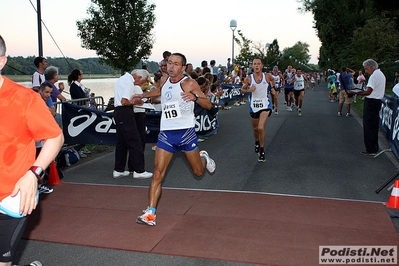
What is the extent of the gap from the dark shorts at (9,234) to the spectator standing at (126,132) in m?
4.80

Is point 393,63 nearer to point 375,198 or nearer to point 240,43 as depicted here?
point 240,43

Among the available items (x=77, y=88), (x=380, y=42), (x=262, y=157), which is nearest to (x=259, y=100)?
(x=262, y=157)

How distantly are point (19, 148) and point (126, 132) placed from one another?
5.13 m

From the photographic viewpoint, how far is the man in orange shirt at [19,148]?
2805 millimetres

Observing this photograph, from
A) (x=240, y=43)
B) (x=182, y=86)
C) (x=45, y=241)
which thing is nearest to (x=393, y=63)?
(x=240, y=43)

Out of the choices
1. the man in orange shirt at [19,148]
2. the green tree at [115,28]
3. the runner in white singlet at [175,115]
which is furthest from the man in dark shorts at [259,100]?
the green tree at [115,28]

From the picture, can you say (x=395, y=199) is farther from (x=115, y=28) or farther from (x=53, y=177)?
(x=115, y=28)

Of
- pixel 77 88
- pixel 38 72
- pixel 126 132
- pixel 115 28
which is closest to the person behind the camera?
pixel 126 132

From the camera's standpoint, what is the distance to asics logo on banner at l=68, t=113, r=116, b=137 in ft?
30.4

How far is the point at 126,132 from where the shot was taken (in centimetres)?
803

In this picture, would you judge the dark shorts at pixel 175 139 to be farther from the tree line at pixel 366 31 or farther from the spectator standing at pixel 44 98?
the tree line at pixel 366 31

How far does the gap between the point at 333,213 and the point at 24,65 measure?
9.69 metres

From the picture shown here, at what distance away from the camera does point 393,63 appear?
2614 centimetres

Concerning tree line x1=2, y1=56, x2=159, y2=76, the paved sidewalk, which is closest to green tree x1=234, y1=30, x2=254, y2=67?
tree line x1=2, y1=56, x2=159, y2=76
